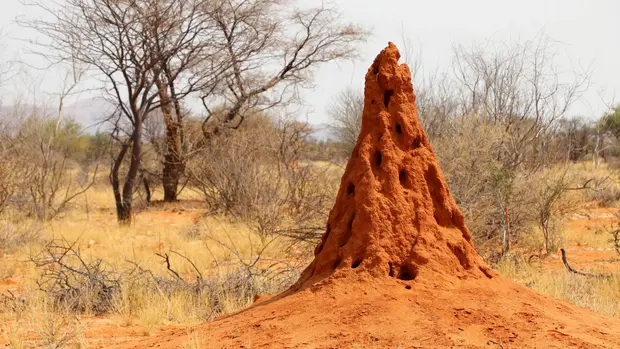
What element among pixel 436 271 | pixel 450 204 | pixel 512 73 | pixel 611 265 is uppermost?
pixel 512 73

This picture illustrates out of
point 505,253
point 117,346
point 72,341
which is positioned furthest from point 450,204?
point 505,253

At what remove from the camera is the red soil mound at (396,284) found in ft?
11.7

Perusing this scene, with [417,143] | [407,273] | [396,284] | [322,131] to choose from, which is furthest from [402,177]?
[322,131]

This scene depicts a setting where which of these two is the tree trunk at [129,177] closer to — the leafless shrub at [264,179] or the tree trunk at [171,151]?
the leafless shrub at [264,179]

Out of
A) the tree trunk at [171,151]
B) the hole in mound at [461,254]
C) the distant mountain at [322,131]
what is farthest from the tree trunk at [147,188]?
the hole in mound at [461,254]

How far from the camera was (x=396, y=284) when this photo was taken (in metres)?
3.98

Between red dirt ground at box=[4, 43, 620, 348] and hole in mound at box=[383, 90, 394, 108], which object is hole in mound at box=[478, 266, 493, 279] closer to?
red dirt ground at box=[4, 43, 620, 348]

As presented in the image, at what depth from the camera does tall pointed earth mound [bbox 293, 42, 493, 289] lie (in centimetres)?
412

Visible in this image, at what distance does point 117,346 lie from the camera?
4.43m

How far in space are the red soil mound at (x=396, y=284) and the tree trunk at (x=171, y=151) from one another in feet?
38.5

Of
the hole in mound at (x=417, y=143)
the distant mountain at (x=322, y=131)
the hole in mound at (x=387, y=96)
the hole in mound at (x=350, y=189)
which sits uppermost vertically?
the distant mountain at (x=322, y=131)

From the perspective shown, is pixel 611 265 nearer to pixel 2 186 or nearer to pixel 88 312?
pixel 88 312

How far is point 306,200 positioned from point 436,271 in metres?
8.19

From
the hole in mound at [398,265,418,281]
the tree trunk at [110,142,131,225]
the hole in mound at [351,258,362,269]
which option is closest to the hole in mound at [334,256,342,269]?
the hole in mound at [351,258,362,269]
